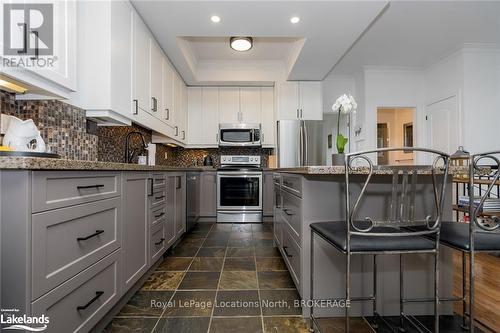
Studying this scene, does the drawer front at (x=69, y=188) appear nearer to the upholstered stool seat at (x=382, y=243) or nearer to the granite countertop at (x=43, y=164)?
the granite countertop at (x=43, y=164)

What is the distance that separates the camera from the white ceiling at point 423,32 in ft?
8.67

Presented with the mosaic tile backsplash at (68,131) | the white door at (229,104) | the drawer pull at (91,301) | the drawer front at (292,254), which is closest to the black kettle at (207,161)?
the white door at (229,104)

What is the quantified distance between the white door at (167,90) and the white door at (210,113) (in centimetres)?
100

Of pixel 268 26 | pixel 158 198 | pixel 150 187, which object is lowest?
pixel 158 198

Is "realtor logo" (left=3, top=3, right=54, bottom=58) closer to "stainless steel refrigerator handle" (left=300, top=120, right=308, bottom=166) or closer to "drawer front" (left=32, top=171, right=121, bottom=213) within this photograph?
"drawer front" (left=32, top=171, right=121, bottom=213)

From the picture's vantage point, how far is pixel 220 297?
1672 millimetres

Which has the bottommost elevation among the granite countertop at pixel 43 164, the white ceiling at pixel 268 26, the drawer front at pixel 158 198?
the drawer front at pixel 158 198

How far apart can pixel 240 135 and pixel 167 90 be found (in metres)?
1.45

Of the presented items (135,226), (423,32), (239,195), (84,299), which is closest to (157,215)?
(135,226)

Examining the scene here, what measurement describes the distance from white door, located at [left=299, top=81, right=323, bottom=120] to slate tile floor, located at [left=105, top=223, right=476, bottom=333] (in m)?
2.41

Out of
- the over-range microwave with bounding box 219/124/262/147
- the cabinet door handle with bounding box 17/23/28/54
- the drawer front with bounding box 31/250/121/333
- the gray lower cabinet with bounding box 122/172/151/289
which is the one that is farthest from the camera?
the over-range microwave with bounding box 219/124/262/147

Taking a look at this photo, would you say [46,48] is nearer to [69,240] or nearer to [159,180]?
[69,240]

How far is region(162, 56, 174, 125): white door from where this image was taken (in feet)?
10.1

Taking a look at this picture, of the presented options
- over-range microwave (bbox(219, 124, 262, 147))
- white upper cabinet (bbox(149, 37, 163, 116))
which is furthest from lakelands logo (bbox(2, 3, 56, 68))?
over-range microwave (bbox(219, 124, 262, 147))
